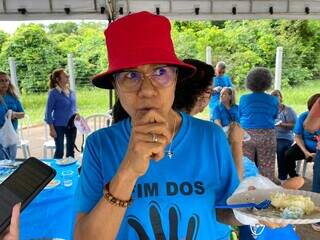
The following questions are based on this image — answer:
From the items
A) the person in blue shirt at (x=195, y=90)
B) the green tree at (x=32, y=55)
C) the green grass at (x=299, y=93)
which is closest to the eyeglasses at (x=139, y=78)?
the person in blue shirt at (x=195, y=90)

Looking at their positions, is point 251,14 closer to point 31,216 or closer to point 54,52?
point 31,216

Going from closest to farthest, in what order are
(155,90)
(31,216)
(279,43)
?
(155,90) → (31,216) → (279,43)

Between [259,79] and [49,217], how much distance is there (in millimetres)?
2576

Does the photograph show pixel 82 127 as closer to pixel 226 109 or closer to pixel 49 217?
pixel 226 109

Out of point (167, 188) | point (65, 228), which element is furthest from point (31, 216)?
point (167, 188)

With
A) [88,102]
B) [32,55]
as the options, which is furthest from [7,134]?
[32,55]

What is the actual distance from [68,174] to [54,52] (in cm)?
819

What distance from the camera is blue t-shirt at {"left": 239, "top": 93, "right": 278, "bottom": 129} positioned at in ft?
13.0

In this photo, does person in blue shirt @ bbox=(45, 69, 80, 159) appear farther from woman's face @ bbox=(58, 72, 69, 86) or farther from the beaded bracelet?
the beaded bracelet

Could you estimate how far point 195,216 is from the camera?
34.7 inches

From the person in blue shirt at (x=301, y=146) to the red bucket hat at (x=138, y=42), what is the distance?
3.94 metres

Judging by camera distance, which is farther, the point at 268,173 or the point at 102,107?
the point at 102,107

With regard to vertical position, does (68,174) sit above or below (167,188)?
below

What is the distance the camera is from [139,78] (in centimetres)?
80
